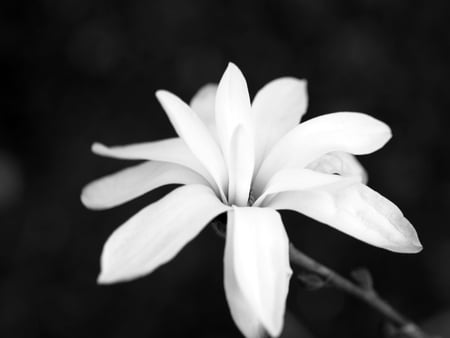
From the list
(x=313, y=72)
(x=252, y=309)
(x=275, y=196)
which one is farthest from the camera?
(x=313, y=72)

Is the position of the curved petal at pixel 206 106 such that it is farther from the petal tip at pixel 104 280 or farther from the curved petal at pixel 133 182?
the petal tip at pixel 104 280

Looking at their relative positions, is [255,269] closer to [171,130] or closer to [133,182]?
[133,182]

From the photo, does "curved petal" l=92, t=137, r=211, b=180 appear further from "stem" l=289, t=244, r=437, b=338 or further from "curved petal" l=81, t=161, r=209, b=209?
"stem" l=289, t=244, r=437, b=338

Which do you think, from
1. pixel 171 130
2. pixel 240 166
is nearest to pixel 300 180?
pixel 240 166

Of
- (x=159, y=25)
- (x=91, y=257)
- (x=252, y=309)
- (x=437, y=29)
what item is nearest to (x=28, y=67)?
(x=159, y=25)

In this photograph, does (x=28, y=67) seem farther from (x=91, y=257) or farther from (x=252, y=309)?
(x=252, y=309)
